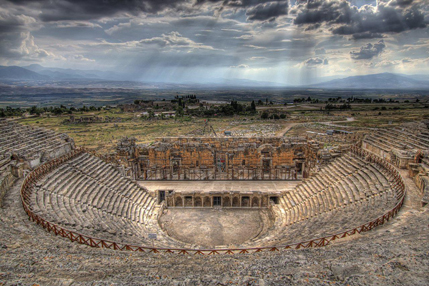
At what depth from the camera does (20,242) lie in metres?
12.8

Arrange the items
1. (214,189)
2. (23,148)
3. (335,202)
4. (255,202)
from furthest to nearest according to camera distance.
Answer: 1. (214,189)
2. (255,202)
3. (23,148)
4. (335,202)

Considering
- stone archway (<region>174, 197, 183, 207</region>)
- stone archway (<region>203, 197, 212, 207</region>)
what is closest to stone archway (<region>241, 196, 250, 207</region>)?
stone archway (<region>203, 197, 212, 207</region>)

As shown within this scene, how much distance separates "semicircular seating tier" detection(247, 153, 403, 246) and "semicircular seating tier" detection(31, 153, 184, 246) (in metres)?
9.50

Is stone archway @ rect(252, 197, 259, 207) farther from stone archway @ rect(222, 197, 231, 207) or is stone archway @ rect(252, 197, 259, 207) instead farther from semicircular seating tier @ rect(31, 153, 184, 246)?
semicircular seating tier @ rect(31, 153, 184, 246)

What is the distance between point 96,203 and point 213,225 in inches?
421

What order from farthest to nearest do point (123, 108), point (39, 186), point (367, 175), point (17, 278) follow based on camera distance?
1. point (123, 108)
2. point (367, 175)
3. point (39, 186)
4. point (17, 278)

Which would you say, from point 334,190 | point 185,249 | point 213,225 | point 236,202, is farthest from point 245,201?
point 185,249

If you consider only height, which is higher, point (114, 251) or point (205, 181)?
point (114, 251)

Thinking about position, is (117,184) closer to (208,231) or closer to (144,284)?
(208,231)

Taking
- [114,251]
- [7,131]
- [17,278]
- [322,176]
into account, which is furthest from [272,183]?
[7,131]

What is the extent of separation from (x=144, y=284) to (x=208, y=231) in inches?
590

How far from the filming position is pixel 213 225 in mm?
25250

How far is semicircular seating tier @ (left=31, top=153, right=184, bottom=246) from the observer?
16.9 m

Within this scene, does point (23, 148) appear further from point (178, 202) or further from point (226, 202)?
point (226, 202)
